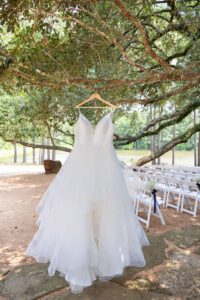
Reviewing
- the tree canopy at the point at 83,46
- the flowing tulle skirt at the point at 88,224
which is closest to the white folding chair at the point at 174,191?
the tree canopy at the point at 83,46

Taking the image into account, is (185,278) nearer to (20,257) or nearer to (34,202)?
(20,257)

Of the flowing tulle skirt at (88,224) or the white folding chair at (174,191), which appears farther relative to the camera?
the white folding chair at (174,191)

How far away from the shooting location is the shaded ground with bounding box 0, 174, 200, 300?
2775 mm

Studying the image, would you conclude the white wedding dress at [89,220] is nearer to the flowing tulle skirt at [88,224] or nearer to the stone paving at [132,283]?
the flowing tulle skirt at [88,224]

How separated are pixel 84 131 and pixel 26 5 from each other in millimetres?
1409

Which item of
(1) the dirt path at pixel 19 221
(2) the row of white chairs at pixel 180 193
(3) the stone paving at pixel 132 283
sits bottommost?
(3) the stone paving at pixel 132 283

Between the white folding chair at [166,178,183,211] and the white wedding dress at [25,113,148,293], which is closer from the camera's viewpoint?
the white wedding dress at [25,113,148,293]

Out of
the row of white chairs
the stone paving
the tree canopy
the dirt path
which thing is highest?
the tree canopy

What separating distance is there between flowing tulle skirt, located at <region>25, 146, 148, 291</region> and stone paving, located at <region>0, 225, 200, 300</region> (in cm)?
16

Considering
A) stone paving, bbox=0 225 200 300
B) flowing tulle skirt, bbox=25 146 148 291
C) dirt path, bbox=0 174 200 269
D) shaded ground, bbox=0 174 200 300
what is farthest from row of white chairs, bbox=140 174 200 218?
flowing tulle skirt, bbox=25 146 148 291

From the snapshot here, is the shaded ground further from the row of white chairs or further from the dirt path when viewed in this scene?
the row of white chairs

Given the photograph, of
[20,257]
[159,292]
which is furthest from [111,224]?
[20,257]

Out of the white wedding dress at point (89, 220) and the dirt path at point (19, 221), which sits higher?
the white wedding dress at point (89, 220)

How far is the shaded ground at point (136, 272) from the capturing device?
2775mm
